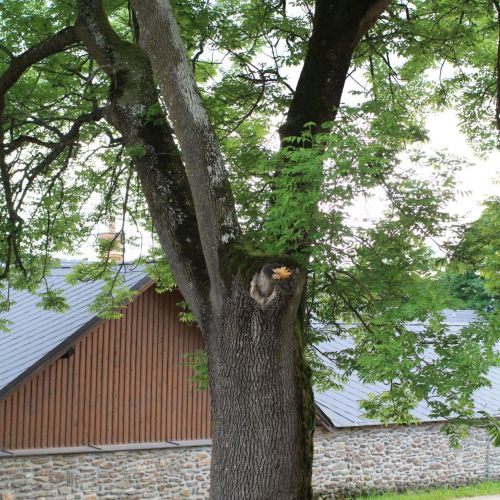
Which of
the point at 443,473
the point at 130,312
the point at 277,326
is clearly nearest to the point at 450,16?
the point at 277,326

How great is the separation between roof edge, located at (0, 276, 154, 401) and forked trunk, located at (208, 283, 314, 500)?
8779 millimetres

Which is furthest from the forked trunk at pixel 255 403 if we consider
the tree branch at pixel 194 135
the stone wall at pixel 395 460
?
the stone wall at pixel 395 460

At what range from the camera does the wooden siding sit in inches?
592

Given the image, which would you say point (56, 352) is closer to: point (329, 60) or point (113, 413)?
point (113, 413)

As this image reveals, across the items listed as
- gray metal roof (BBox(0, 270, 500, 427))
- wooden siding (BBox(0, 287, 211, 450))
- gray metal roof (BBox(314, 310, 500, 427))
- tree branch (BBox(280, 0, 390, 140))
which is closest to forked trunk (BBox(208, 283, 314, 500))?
tree branch (BBox(280, 0, 390, 140))

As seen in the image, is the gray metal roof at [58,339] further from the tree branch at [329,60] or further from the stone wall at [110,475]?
the tree branch at [329,60]

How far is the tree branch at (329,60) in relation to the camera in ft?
25.9

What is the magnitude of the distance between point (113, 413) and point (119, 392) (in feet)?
1.36

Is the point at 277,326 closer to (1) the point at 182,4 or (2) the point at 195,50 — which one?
(1) the point at 182,4

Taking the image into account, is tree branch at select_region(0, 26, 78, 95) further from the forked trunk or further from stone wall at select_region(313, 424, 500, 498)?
stone wall at select_region(313, 424, 500, 498)

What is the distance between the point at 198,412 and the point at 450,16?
929cm

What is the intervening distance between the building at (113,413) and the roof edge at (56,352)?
0.02 meters

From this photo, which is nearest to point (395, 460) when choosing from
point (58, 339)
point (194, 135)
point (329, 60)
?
point (58, 339)

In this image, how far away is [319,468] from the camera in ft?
60.8
